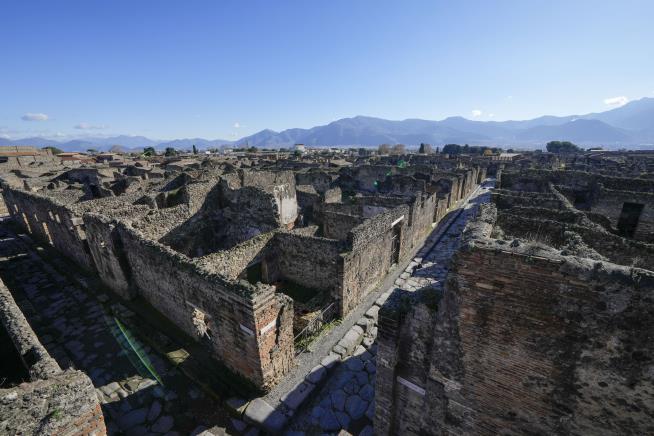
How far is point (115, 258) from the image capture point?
11.6 metres

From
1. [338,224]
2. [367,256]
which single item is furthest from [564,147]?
[367,256]

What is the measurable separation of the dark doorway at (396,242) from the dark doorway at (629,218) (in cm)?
1181

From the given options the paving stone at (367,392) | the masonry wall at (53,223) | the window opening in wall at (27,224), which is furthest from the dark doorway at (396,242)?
the window opening in wall at (27,224)

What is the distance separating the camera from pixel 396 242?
50.1ft

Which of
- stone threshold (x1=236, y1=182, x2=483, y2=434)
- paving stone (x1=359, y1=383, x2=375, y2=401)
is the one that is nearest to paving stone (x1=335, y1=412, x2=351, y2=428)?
paving stone (x1=359, y1=383, x2=375, y2=401)

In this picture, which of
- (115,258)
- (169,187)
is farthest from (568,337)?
(169,187)

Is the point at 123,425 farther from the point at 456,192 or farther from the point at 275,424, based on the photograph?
the point at 456,192

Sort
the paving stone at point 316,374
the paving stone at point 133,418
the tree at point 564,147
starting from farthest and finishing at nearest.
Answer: the tree at point 564,147, the paving stone at point 316,374, the paving stone at point 133,418

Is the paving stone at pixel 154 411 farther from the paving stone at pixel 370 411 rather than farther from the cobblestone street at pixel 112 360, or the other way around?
the paving stone at pixel 370 411

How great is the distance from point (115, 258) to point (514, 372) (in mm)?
13842

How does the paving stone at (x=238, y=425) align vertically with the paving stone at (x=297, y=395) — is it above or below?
below

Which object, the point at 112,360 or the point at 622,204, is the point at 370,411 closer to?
the point at 112,360

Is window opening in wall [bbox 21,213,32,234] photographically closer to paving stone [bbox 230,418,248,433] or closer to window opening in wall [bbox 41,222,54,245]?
window opening in wall [bbox 41,222,54,245]

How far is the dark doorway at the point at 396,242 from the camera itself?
15.0 metres
